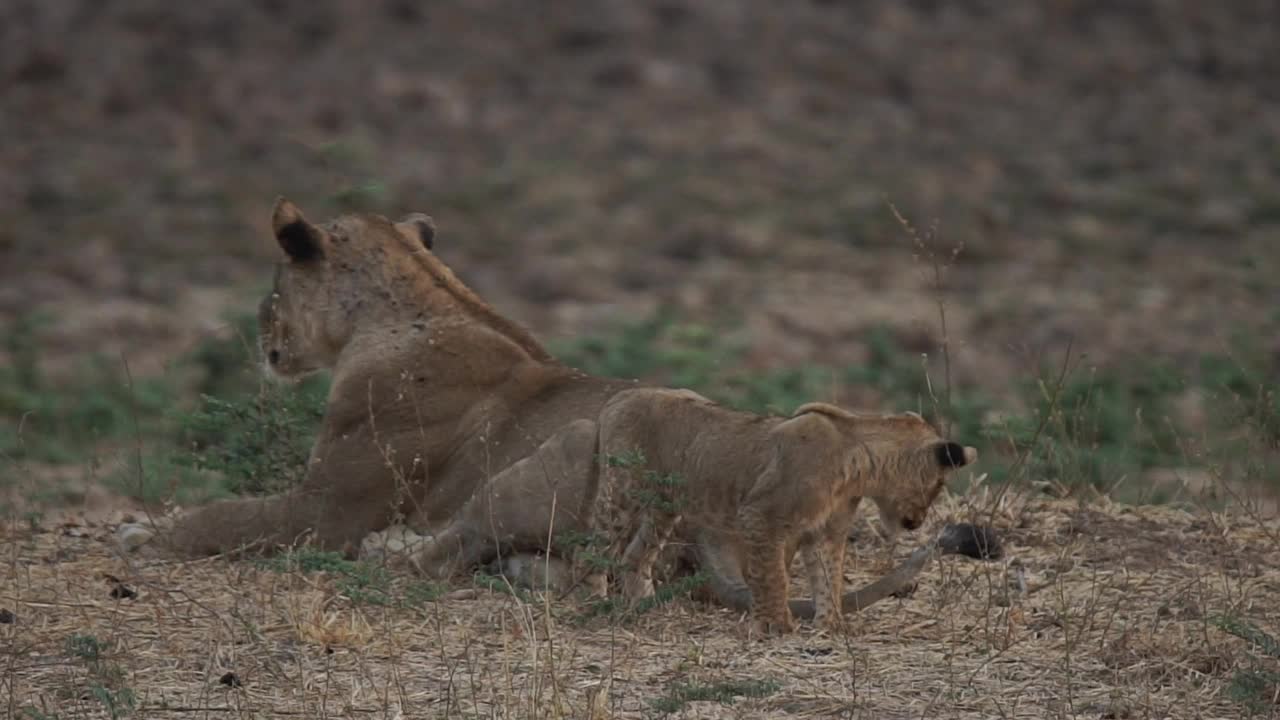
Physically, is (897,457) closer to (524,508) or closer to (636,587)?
(636,587)

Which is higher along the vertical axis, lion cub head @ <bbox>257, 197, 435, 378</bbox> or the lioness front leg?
lion cub head @ <bbox>257, 197, 435, 378</bbox>

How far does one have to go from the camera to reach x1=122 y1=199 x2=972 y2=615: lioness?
25.6ft

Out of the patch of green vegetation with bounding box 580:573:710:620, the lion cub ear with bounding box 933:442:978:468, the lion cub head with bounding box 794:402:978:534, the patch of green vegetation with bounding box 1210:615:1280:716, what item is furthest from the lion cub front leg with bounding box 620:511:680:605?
the patch of green vegetation with bounding box 1210:615:1280:716

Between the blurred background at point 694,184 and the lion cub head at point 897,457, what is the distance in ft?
15.5

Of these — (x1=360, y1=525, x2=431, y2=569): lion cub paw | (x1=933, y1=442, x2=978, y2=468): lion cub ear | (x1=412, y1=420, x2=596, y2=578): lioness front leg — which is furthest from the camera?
(x1=360, y1=525, x2=431, y2=569): lion cub paw

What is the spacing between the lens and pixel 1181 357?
54.9 feet

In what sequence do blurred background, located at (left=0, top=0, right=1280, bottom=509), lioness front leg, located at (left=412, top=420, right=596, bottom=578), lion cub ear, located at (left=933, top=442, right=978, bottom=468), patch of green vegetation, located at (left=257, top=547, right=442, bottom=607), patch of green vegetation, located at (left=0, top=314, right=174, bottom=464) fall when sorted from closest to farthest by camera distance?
lion cub ear, located at (left=933, top=442, right=978, bottom=468)
patch of green vegetation, located at (left=257, top=547, right=442, bottom=607)
lioness front leg, located at (left=412, top=420, right=596, bottom=578)
patch of green vegetation, located at (left=0, top=314, right=174, bottom=464)
blurred background, located at (left=0, top=0, right=1280, bottom=509)

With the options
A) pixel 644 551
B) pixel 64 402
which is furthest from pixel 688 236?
pixel 644 551

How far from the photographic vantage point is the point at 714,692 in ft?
20.7

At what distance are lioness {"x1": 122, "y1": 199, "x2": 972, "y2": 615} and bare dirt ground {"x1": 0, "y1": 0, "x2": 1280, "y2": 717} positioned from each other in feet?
1.05

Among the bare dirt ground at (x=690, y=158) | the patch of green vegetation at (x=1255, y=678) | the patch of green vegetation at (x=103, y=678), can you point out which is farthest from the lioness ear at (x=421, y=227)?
the bare dirt ground at (x=690, y=158)

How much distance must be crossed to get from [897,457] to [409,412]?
2.09 meters

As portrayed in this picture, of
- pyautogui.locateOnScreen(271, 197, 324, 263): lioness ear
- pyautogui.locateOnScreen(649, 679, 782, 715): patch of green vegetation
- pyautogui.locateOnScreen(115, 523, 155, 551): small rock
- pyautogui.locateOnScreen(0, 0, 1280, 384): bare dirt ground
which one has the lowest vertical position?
pyautogui.locateOnScreen(0, 0, 1280, 384): bare dirt ground

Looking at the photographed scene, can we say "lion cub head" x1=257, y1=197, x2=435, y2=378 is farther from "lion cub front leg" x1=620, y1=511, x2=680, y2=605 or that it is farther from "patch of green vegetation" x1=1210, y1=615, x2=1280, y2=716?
"patch of green vegetation" x1=1210, y1=615, x2=1280, y2=716
